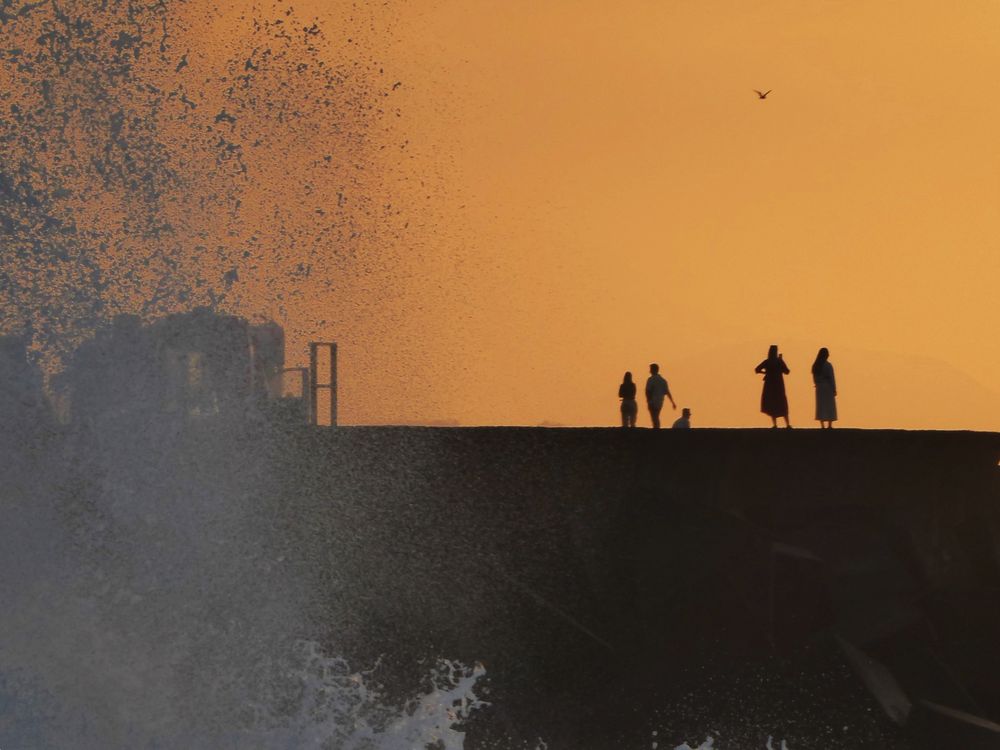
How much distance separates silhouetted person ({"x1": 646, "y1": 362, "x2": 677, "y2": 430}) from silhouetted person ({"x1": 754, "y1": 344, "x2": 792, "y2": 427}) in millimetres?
1655

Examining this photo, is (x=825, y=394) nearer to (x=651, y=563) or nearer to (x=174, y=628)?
(x=651, y=563)

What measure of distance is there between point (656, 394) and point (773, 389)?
1872 millimetres

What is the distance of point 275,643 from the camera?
54.3 ft

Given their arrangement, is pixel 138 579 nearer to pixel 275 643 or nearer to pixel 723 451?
pixel 275 643

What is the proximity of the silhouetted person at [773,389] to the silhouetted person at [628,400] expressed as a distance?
228 centimetres

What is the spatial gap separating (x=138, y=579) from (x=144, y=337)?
8.98ft

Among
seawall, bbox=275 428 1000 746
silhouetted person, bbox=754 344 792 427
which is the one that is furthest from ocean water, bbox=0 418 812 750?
silhouetted person, bbox=754 344 792 427

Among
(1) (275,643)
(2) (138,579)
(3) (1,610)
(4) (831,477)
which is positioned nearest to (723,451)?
(4) (831,477)

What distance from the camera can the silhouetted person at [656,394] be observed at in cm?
2267

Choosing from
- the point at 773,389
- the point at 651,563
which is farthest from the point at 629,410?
the point at 651,563

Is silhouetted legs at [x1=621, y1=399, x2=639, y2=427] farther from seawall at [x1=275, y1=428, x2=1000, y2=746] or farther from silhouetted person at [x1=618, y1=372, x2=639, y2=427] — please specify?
seawall at [x1=275, y1=428, x2=1000, y2=746]

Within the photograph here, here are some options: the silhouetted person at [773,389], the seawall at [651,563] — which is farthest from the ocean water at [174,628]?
the silhouetted person at [773,389]

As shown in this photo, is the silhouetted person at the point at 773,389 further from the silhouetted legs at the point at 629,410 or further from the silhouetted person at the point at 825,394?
the silhouetted legs at the point at 629,410

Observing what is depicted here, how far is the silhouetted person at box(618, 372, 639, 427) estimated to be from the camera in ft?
→ 76.3
